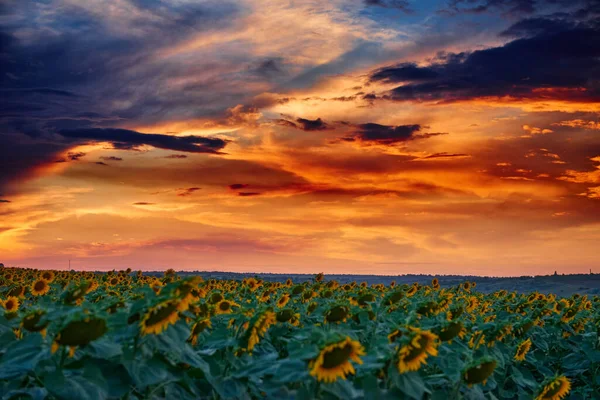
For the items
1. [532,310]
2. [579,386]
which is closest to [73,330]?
[579,386]

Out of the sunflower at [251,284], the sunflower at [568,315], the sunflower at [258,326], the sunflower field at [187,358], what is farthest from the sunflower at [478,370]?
the sunflower at [251,284]

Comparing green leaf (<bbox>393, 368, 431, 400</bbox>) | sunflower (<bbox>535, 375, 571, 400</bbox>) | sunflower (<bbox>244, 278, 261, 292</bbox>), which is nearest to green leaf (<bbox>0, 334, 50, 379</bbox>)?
green leaf (<bbox>393, 368, 431, 400</bbox>)

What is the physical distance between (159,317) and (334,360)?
1.22 m

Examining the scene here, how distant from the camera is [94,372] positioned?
4426 millimetres

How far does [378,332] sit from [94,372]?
4.78 meters

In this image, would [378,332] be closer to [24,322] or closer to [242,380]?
[242,380]

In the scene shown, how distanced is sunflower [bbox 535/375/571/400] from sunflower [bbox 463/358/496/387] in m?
2.19

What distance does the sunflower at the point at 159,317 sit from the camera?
4.48 metres

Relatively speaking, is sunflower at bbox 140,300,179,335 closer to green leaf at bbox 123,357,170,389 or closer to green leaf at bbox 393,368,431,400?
green leaf at bbox 123,357,170,389

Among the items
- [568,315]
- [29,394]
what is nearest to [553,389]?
[29,394]

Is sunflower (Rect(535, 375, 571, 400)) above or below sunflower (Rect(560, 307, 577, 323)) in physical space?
below

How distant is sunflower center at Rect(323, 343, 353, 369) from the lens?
15.1 feet

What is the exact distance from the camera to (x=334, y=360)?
464 centimetres

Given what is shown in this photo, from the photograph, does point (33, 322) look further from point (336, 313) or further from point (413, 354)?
point (336, 313)
